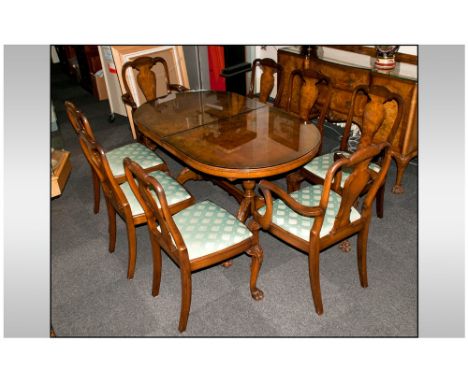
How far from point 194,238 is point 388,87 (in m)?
2.06

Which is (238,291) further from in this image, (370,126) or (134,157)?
(370,126)

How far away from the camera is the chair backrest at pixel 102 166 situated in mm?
1996

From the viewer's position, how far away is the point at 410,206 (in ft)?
10.1

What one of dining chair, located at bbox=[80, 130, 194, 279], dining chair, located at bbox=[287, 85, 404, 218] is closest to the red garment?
dining chair, located at bbox=[287, 85, 404, 218]

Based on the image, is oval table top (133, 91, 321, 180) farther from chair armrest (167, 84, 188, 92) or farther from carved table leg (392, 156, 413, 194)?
carved table leg (392, 156, 413, 194)

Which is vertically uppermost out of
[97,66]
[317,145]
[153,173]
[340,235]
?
[97,66]

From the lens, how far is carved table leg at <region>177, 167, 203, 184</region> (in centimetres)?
321

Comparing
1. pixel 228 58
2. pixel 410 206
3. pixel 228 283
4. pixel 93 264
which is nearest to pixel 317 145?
pixel 228 283

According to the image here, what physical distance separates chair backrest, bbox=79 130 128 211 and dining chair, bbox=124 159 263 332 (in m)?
0.16

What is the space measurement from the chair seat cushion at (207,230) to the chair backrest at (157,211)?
0.26 feet

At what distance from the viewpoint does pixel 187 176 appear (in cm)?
324

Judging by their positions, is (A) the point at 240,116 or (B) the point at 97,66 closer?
(A) the point at 240,116

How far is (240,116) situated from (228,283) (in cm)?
114

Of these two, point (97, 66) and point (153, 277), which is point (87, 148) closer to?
point (153, 277)
